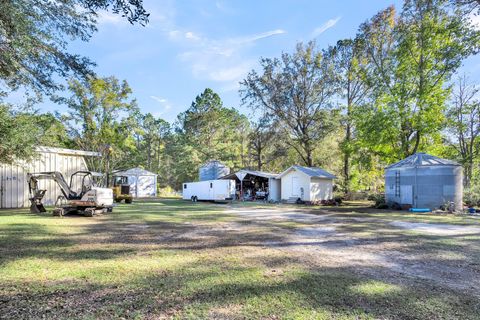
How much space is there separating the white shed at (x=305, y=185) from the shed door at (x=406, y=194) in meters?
6.53

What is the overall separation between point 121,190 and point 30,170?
8113 millimetres

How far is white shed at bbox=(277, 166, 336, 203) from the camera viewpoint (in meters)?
24.2

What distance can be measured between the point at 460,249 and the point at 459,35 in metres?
18.8

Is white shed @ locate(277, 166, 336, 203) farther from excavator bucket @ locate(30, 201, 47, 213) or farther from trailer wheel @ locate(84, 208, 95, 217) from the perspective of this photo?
excavator bucket @ locate(30, 201, 47, 213)

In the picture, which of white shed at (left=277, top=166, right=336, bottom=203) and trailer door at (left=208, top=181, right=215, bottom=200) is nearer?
white shed at (left=277, top=166, right=336, bottom=203)

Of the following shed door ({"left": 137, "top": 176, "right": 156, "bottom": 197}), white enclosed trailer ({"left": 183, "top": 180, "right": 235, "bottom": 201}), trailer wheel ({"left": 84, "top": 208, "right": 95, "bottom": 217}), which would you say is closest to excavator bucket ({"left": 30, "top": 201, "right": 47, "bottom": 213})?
trailer wheel ({"left": 84, "top": 208, "right": 95, "bottom": 217})

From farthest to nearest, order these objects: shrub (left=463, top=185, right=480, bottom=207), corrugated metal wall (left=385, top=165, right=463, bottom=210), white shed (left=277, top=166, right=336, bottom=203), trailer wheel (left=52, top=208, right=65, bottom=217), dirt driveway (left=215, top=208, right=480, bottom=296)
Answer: white shed (left=277, top=166, right=336, bottom=203) → shrub (left=463, top=185, right=480, bottom=207) → corrugated metal wall (left=385, top=165, right=463, bottom=210) → trailer wheel (left=52, top=208, right=65, bottom=217) → dirt driveway (left=215, top=208, right=480, bottom=296)

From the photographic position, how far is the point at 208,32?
15.8 metres

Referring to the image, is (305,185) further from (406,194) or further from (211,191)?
(211,191)

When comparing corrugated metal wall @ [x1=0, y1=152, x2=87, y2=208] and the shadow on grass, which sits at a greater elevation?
corrugated metal wall @ [x1=0, y1=152, x2=87, y2=208]

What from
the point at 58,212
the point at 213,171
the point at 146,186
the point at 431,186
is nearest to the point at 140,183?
the point at 146,186

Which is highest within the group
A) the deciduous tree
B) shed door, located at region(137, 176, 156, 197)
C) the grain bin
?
the deciduous tree

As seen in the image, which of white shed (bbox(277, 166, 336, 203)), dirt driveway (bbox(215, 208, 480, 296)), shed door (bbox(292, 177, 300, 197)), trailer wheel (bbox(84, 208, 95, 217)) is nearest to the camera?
dirt driveway (bbox(215, 208, 480, 296))

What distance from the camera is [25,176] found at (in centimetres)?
1681
